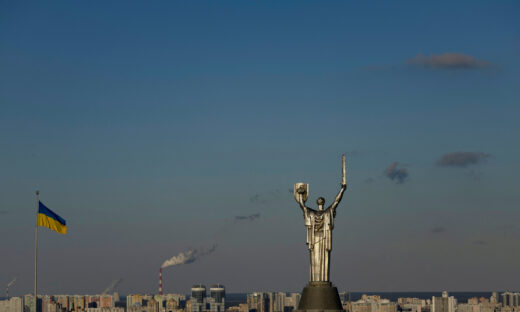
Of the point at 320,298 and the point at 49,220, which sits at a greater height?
the point at 49,220

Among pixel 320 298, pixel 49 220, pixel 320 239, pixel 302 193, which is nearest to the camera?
pixel 320 298

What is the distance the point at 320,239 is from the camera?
24469 mm

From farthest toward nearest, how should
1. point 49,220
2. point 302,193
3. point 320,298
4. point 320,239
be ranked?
1. point 49,220
2. point 302,193
3. point 320,239
4. point 320,298

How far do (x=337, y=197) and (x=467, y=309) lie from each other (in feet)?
594

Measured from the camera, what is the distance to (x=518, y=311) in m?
200

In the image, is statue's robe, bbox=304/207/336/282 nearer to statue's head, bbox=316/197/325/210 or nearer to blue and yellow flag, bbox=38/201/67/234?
statue's head, bbox=316/197/325/210

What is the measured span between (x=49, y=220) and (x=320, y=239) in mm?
12301

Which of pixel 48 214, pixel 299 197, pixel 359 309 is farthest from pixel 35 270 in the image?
pixel 359 309

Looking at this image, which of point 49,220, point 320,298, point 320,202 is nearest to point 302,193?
point 320,202

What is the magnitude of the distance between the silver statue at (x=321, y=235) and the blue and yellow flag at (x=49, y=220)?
1177 cm

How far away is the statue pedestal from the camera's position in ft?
77.9

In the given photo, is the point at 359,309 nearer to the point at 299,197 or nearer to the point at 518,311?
the point at 518,311

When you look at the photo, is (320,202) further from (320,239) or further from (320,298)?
(320,298)

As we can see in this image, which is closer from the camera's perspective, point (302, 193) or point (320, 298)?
point (320, 298)
